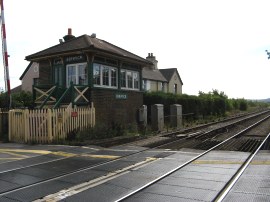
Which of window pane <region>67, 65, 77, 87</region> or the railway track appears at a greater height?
window pane <region>67, 65, 77, 87</region>

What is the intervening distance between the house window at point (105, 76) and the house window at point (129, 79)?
2.75ft

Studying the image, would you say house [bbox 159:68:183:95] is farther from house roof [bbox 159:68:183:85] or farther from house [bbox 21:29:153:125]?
house [bbox 21:29:153:125]

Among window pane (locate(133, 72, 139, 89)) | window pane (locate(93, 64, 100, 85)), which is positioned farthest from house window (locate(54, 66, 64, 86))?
window pane (locate(133, 72, 139, 89))

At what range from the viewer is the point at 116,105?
20.0 meters

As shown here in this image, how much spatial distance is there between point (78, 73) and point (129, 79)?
12.6 ft

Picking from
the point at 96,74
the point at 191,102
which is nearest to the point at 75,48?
the point at 96,74

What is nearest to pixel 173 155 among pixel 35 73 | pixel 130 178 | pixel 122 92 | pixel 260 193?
pixel 130 178

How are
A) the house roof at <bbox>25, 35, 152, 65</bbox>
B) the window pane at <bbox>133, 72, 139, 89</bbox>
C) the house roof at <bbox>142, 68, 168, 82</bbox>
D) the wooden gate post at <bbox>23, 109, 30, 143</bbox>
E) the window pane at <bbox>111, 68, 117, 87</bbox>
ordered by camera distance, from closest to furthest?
1. the wooden gate post at <bbox>23, 109, 30, 143</bbox>
2. the house roof at <bbox>25, 35, 152, 65</bbox>
3. the window pane at <bbox>111, 68, 117, 87</bbox>
4. the window pane at <bbox>133, 72, 139, 89</bbox>
5. the house roof at <bbox>142, 68, 168, 82</bbox>

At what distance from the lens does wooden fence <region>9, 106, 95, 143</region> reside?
49.6 ft

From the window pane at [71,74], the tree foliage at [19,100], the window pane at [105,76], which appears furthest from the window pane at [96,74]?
the tree foliage at [19,100]

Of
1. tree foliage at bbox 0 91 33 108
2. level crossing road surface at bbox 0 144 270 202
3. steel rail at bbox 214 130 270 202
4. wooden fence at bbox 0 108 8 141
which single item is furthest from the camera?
tree foliage at bbox 0 91 33 108

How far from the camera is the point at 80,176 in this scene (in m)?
8.61

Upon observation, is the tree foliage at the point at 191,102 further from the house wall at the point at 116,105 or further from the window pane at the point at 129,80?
the window pane at the point at 129,80

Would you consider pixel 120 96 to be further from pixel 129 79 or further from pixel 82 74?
pixel 82 74
